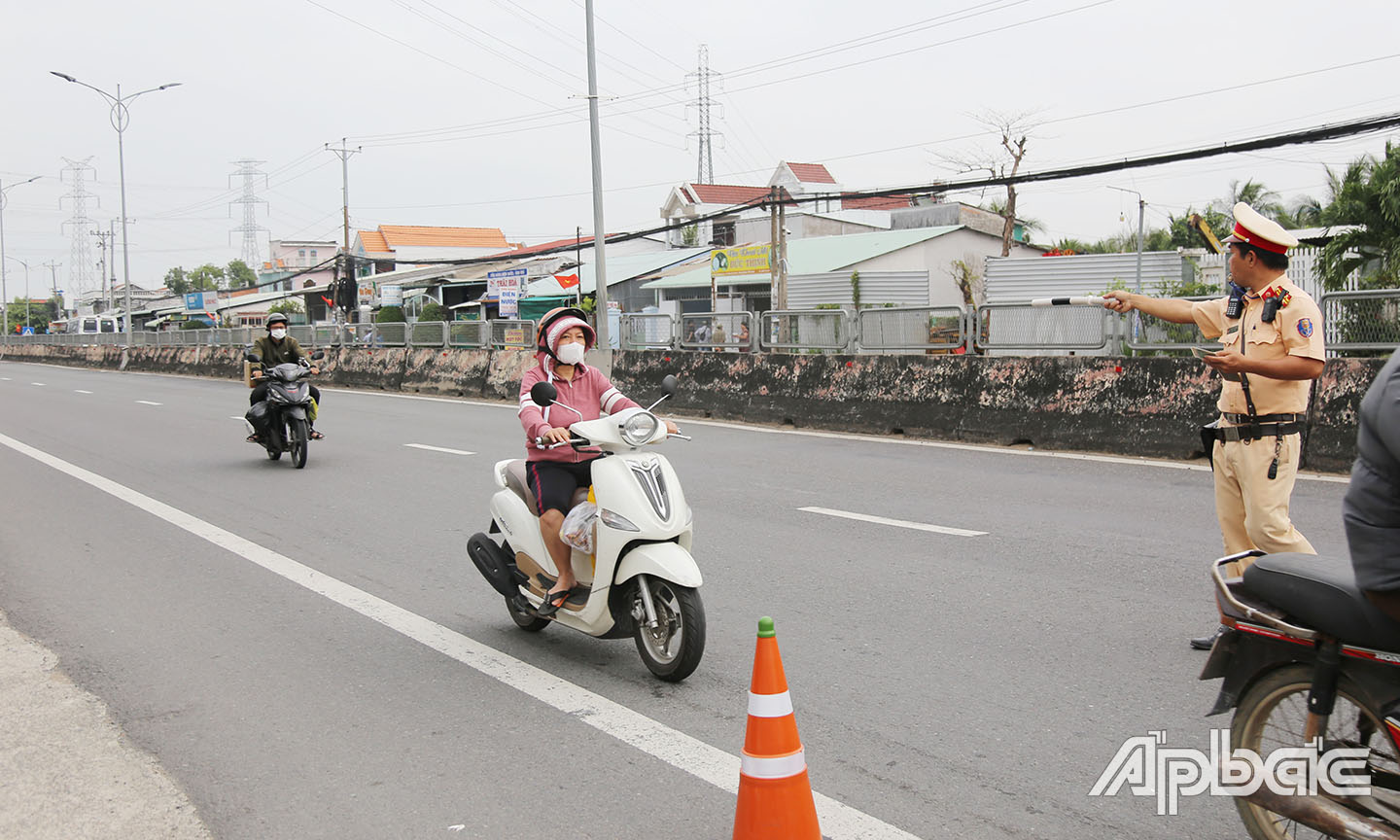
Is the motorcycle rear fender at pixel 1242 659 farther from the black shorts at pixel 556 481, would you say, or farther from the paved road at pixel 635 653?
the black shorts at pixel 556 481

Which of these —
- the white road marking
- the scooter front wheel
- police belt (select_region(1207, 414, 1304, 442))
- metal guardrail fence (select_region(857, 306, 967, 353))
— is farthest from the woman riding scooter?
metal guardrail fence (select_region(857, 306, 967, 353))

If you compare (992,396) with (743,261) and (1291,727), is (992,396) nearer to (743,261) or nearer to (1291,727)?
(1291,727)

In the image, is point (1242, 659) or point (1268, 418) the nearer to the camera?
point (1242, 659)

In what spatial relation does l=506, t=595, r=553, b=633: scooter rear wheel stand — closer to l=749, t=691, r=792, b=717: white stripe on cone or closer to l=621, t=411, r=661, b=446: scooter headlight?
l=621, t=411, r=661, b=446: scooter headlight

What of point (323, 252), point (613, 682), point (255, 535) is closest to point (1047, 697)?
point (613, 682)

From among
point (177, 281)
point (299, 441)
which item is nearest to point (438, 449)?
point (299, 441)

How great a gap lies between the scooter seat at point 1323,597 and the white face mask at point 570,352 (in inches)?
123

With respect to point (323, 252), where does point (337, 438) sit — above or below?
below

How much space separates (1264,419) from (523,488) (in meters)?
3.33

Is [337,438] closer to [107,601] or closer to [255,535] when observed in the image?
[255,535]

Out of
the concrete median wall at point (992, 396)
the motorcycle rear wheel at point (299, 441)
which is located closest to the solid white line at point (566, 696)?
the motorcycle rear wheel at point (299, 441)

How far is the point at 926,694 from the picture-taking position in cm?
456

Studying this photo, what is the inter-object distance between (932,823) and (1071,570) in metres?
3.40

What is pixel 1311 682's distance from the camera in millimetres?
3027
